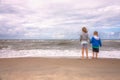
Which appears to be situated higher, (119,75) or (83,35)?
(83,35)

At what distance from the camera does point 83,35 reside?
11.2m

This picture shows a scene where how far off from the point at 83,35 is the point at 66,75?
5.13 m

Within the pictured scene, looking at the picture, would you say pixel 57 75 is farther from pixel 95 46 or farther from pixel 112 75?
pixel 95 46

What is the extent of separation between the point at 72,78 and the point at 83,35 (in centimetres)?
539

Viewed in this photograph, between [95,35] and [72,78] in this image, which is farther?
[95,35]

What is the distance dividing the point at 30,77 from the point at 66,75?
116 cm

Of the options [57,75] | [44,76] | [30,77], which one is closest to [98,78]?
[57,75]

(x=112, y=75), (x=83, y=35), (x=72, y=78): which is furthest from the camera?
(x=83, y=35)

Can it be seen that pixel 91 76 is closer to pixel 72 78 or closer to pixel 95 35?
pixel 72 78

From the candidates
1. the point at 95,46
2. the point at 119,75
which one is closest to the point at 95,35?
the point at 95,46

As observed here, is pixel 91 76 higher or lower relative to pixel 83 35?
lower

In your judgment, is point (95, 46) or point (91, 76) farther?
point (95, 46)

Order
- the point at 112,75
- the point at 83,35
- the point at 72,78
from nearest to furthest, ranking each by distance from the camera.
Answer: the point at 72,78 → the point at 112,75 → the point at 83,35

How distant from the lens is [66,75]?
21.2 ft
